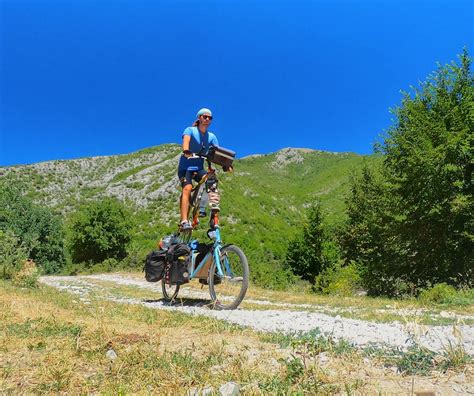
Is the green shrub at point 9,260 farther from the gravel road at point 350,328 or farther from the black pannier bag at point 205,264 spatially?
the gravel road at point 350,328

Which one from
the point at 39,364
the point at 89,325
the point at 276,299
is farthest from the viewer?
the point at 276,299

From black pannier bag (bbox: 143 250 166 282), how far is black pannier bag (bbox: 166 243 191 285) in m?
0.24

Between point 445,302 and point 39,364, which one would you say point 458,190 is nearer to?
point 445,302

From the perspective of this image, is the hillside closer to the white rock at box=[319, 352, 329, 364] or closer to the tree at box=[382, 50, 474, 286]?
the tree at box=[382, 50, 474, 286]

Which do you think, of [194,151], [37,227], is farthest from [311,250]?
[194,151]

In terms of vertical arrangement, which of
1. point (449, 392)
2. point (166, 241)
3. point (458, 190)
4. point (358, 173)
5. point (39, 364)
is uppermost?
point (358, 173)

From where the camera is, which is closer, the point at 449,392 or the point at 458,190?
the point at 449,392

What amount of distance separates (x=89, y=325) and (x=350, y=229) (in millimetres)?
28307

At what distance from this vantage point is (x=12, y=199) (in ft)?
89.7

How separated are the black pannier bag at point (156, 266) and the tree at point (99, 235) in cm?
1838

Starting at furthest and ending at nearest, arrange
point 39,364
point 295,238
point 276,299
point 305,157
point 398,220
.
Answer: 1. point 305,157
2. point 295,238
3. point 398,220
4. point 276,299
5. point 39,364

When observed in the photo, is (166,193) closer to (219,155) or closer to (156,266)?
(156,266)

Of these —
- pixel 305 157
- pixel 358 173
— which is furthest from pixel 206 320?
pixel 305 157

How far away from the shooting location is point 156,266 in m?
7.38
